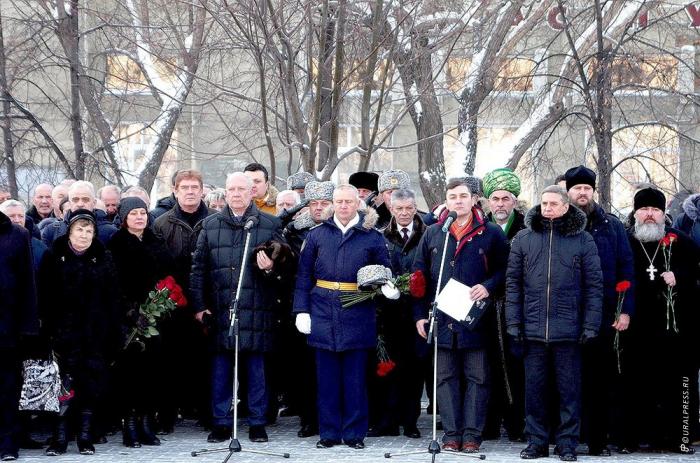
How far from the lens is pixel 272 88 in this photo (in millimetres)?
16578

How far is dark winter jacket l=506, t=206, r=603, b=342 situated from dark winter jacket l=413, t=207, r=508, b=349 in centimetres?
35

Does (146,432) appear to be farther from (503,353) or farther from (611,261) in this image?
(611,261)

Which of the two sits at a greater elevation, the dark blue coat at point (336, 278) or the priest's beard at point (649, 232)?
the priest's beard at point (649, 232)

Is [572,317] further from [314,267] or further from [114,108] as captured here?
[114,108]

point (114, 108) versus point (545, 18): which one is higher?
point (545, 18)

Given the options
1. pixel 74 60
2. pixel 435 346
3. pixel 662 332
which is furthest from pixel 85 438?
pixel 74 60

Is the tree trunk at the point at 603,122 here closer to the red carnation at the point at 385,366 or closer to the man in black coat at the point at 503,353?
the man in black coat at the point at 503,353

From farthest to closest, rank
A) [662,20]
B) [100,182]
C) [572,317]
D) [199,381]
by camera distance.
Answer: [100,182]
[662,20]
[199,381]
[572,317]

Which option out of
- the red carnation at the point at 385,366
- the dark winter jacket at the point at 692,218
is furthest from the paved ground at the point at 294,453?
the dark winter jacket at the point at 692,218

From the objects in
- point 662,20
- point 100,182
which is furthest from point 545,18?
point 100,182

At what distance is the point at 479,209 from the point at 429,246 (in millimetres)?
498

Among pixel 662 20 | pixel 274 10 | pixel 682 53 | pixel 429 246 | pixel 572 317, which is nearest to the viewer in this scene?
pixel 572 317

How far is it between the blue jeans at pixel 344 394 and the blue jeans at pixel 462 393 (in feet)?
2.07

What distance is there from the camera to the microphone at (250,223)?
10781 millimetres
